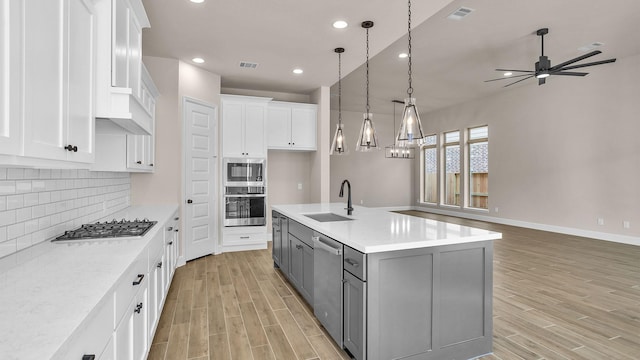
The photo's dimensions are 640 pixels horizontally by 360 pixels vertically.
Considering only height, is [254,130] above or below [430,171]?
above

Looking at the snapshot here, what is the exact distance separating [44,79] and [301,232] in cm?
235

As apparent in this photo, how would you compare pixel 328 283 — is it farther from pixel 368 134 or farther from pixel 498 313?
pixel 498 313

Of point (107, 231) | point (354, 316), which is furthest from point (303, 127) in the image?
point (354, 316)

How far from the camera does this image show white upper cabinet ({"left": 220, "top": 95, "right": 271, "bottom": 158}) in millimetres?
5457

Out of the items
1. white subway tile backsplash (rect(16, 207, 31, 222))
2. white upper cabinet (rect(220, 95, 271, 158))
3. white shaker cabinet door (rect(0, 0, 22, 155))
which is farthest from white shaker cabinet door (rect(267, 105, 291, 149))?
white shaker cabinet door (rect(0, 0, 22, 155))

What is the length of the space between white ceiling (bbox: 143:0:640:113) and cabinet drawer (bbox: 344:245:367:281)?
8.08 ft

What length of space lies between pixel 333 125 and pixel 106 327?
9.19 metres

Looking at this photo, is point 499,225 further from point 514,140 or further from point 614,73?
point 614,73

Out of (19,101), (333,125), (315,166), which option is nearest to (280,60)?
(315,166)

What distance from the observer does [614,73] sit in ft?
19.8

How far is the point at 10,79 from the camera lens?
3.46 feet

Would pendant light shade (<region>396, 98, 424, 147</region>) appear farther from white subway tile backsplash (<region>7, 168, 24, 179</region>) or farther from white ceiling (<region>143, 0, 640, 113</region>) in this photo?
white subway tile backsplash (<region>7, 168, 24, 179</region>)

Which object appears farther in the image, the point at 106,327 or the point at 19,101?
the point at 106,327

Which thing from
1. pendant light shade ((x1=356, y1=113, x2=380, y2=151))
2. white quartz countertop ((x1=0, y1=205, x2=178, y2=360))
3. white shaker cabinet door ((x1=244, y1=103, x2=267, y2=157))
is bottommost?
white quartz countertop ((x1=0, y1=205, x2=178, y2=360))
